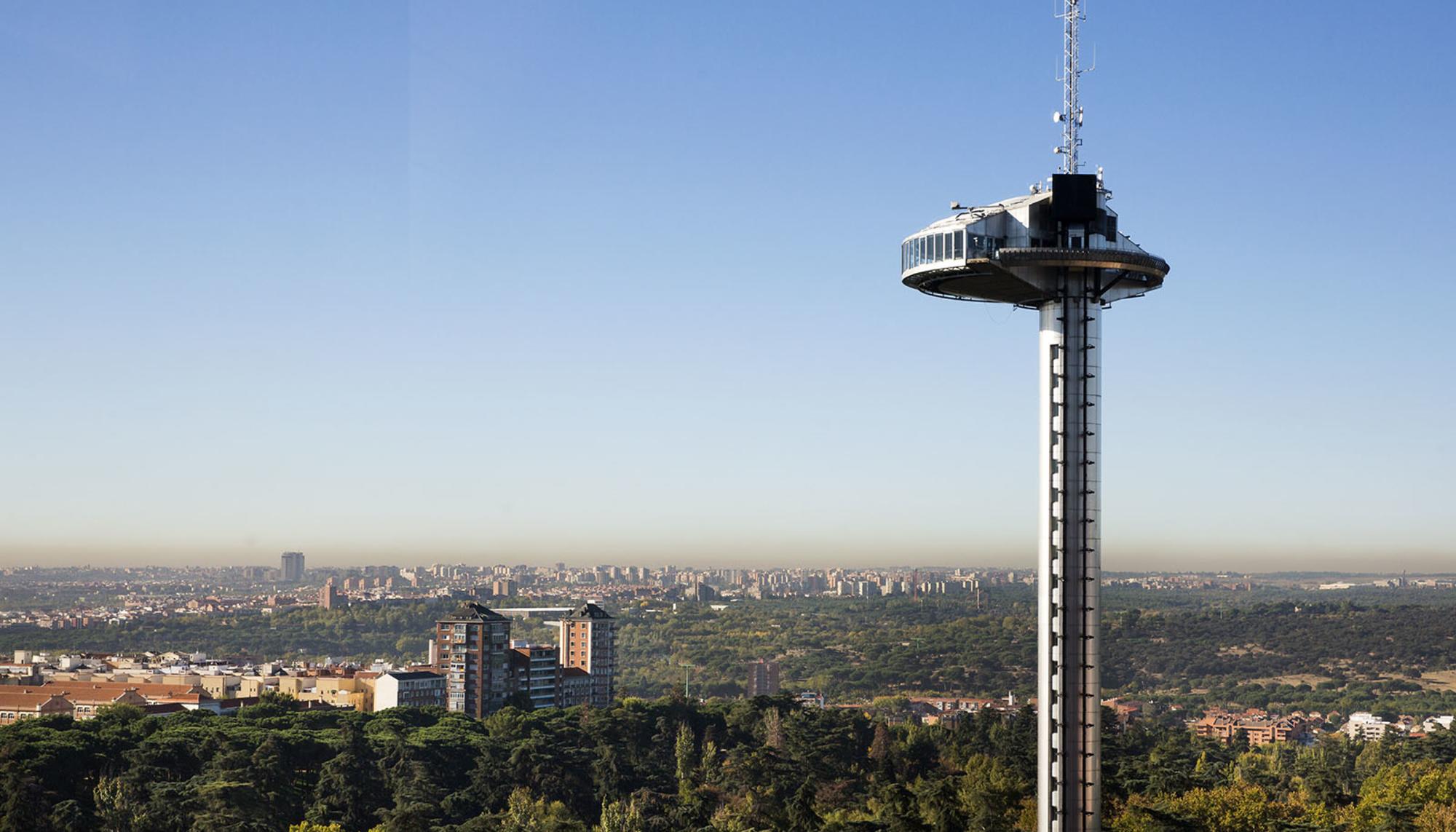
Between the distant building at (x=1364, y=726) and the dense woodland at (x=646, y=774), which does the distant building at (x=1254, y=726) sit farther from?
the dense woodland at (x=646, y=774)

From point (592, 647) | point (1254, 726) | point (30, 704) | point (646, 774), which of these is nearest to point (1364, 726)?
point (1254, 726)

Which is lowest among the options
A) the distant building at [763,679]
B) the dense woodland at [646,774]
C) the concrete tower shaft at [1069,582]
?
the distant building at [763,679]

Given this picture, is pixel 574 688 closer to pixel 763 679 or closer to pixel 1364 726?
pixel 763 679

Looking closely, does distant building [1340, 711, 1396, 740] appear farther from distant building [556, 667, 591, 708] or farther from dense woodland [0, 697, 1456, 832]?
distant building [556, 667, 591, 708]

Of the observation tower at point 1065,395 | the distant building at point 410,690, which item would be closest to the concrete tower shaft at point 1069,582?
the observation tower at point 1065,395

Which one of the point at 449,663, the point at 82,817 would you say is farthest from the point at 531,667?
the point at 82,817

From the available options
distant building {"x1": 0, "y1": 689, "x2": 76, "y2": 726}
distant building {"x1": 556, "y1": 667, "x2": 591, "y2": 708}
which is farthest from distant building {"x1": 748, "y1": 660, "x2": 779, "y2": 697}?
distant building {"x1": 0, "y1": 689, "x2": 76, "y2": 726}
